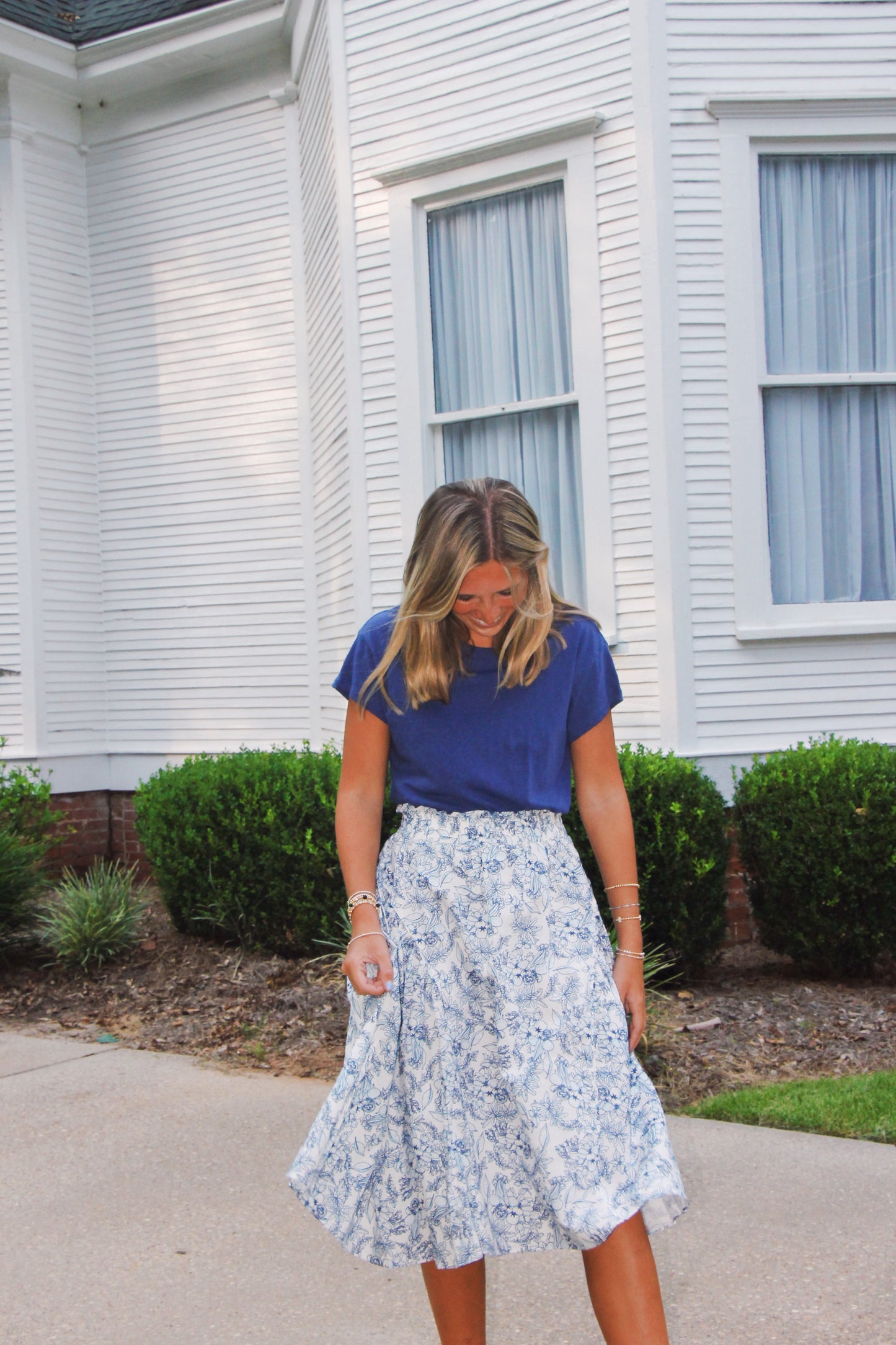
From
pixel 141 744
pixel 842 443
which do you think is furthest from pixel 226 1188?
pixel 141 744

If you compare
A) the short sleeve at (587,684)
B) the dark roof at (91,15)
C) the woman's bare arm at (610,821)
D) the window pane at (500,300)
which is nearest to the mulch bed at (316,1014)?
the woman's bare arm at (610,821)

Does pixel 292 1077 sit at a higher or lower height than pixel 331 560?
lower

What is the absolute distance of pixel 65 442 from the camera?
364 inches

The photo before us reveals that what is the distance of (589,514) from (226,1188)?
3823 mm

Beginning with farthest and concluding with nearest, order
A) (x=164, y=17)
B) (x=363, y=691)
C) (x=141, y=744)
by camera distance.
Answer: (x=141, y=744) < (x=164, y=17) < (x=363, y=691)

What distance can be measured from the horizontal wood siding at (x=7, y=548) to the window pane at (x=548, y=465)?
367cm

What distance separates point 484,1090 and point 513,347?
17.1 feet

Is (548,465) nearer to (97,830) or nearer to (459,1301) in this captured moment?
(97,830)

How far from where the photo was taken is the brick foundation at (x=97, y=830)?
8891 mm

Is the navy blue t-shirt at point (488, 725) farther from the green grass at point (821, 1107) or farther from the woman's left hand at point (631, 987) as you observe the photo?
the green grass at point (821, 1107)

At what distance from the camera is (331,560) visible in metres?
8.20

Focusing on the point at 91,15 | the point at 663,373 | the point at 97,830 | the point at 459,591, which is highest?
the point at 91,15

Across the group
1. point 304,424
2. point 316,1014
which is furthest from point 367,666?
point 304,424

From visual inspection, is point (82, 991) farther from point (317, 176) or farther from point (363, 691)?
point (317, 176)
